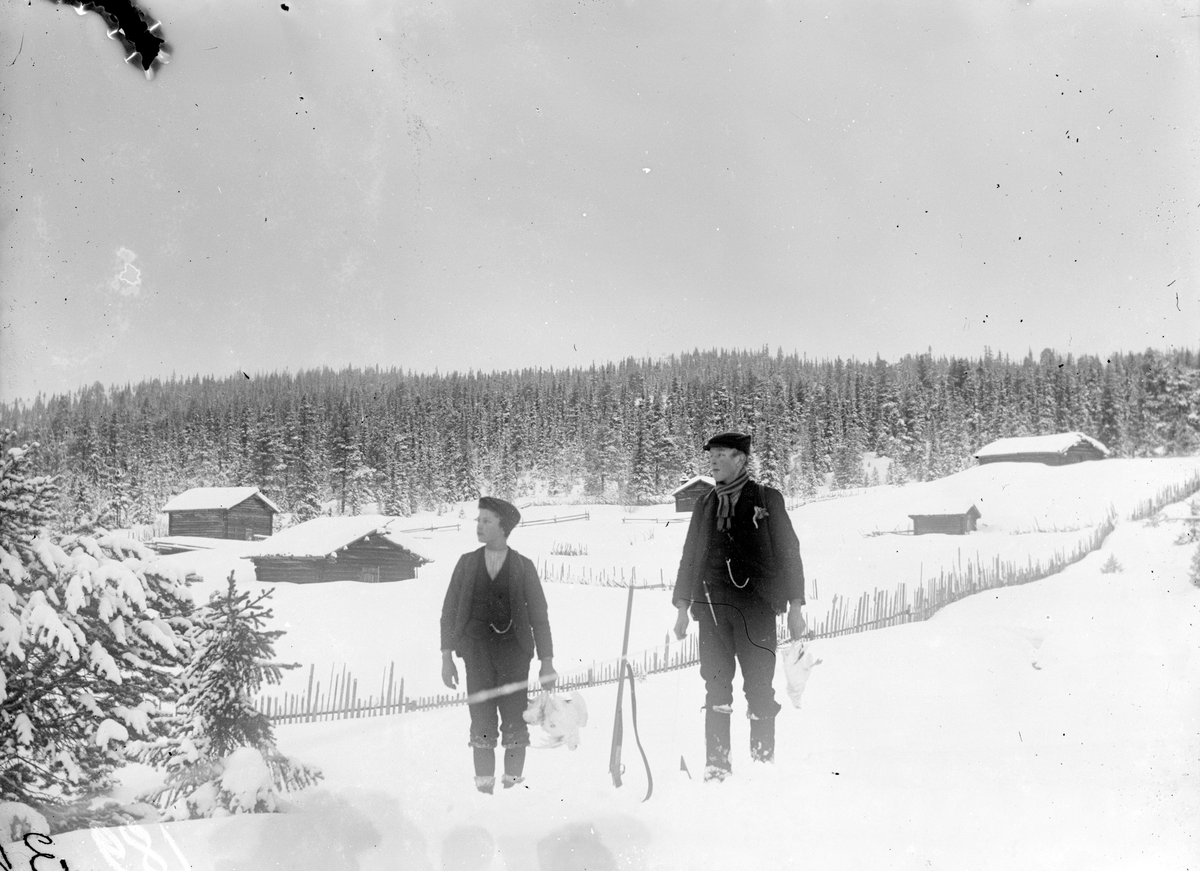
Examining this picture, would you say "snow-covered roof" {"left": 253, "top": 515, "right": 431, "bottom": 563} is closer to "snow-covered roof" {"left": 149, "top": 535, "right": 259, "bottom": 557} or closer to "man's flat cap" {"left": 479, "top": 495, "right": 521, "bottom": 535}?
"snow-covered roof" {"left": 149, "top": 535, "right": 259, "bottom": 557}

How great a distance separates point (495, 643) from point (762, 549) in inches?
62.9

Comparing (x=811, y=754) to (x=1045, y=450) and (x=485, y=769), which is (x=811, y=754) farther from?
(x=1045, y=450)

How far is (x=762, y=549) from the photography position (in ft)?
12.0

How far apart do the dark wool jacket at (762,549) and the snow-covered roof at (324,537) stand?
1.80m

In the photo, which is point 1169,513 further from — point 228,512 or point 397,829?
point 228,512

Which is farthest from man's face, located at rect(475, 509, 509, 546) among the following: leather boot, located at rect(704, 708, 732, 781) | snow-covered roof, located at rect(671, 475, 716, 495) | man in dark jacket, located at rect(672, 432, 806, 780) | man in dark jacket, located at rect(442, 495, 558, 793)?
leather boot, located at rect(704, 708, 732, 781)

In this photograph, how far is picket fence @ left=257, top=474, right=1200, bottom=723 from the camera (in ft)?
13.6

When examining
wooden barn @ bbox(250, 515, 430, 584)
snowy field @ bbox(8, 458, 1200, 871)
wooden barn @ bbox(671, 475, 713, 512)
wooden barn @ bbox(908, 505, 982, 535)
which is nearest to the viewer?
snowy field @ bbox(8, 458, 1200, 871)

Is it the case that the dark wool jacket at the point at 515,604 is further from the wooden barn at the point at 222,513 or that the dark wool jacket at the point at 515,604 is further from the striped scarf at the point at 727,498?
the wooden barn at the point at 222,513

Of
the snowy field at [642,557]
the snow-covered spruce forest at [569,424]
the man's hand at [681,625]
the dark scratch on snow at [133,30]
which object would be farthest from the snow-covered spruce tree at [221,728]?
the dark scratch on snow at [133,30]

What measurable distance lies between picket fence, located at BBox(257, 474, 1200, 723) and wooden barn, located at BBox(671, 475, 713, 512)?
0.62 m

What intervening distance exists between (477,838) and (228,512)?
8.54 ft

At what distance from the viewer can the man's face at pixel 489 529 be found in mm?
3693

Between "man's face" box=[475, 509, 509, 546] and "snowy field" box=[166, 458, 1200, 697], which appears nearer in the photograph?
"man's face" box=[475, 509, 509, 546]
